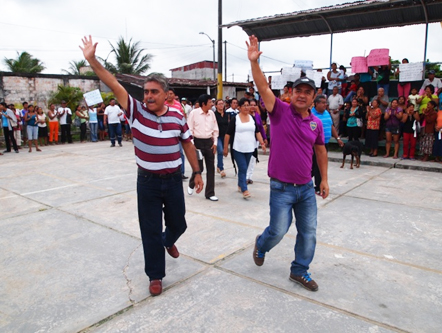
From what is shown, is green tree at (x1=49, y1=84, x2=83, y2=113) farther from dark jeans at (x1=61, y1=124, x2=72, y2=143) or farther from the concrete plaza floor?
the concrete plaza floor

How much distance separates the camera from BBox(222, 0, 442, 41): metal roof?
440 inches

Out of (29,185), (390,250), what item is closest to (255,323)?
(390,250)

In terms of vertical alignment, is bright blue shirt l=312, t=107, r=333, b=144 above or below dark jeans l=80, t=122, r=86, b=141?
above

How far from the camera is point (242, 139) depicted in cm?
651

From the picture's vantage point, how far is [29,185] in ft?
25.3

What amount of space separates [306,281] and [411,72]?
10.5 m

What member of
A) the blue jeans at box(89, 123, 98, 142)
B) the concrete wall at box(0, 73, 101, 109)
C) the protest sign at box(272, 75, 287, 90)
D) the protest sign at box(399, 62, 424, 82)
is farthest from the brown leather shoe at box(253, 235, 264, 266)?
the concrete wall at box(0, 73, 101, 109)

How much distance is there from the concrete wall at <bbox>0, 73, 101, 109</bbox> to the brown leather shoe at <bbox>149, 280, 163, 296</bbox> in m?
17.7

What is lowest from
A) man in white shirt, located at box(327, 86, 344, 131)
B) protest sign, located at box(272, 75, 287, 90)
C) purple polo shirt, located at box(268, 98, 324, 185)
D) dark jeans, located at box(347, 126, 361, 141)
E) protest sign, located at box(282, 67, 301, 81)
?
dark jeans, located at box(347, 126, 361, 141)

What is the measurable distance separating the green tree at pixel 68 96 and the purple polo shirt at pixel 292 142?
1733 cm

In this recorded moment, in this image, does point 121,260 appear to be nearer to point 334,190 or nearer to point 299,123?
point 299,123

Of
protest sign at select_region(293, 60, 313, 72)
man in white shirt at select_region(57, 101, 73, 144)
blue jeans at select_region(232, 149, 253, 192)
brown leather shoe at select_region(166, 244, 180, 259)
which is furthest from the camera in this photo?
man in white shirt at select_region(57, 101, 73, 144)

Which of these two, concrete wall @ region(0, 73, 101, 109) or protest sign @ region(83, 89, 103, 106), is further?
concrete wall @ region(0, 73, 101, 109)

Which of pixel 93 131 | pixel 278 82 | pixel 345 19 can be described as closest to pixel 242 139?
pixel 278 82
